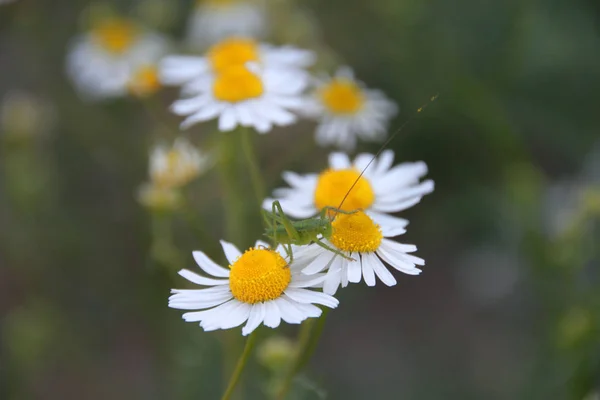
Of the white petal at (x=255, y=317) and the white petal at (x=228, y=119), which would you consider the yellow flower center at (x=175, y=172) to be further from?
the white petal at (x=255, y=317)

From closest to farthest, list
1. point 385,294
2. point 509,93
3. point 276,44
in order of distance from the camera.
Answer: point 276,44 → point 509,93 → point 385,294

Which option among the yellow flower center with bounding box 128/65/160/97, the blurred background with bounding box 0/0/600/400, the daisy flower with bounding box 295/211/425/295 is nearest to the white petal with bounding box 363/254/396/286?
the daisy flower with bounding box 295/211/425/295

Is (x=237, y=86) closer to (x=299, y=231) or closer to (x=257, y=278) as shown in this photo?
(x=299, y=231)

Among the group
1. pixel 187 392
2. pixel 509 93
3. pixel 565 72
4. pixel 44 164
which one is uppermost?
pixel 565 72

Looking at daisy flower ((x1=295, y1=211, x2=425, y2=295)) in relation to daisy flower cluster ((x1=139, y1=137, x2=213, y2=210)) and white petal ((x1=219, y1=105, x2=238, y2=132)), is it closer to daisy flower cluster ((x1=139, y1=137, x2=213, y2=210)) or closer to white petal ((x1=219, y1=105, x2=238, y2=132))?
white petal ((x1=219, y1=105, x2=238, y2=132))

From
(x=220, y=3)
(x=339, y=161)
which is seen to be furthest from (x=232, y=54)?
(x=220, y=3)

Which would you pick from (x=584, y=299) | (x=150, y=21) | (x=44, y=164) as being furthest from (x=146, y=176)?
(x=584, y=299)

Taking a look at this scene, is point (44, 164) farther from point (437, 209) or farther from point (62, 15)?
point (437, 209)
